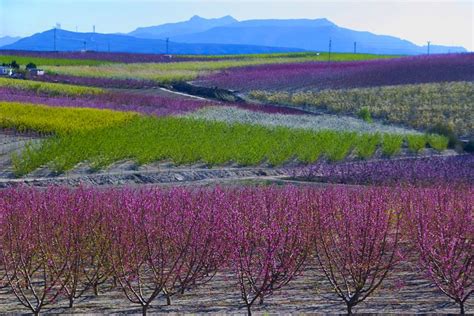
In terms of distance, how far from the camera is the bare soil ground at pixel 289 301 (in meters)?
7.75

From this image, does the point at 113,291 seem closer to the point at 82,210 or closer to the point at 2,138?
the point at 82,210

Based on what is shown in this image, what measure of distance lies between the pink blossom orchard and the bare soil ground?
13 centimetres

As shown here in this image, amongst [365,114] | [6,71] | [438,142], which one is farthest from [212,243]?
[6,71]

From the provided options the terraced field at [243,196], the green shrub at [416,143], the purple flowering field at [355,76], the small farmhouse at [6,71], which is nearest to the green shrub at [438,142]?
the terraced field at [243,196]

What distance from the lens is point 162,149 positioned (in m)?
20.5

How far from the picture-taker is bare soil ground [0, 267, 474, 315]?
775 centimetres

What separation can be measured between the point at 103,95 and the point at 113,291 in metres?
28.0

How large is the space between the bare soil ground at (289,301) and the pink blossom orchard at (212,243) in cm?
13

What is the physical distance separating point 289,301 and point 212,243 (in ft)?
3.14

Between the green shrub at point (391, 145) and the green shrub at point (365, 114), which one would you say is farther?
the green shrub at point (365, 114)

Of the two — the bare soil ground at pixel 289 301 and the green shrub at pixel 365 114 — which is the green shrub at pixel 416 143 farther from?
the bare soil ground at pixel 289 301

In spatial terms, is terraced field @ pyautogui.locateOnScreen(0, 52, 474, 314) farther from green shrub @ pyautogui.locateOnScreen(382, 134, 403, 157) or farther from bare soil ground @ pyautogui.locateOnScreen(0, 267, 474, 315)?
green shrub @ pyautogui.locateOnScreen(382, 134, 403, 157)

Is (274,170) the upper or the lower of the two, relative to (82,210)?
lower

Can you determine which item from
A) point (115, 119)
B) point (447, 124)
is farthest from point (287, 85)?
point (115, 119)
